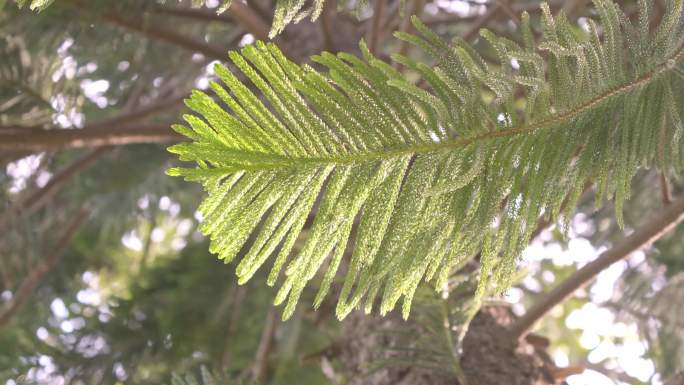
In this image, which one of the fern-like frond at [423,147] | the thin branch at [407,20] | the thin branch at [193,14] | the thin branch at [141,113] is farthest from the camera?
the thin branch at [193,14]

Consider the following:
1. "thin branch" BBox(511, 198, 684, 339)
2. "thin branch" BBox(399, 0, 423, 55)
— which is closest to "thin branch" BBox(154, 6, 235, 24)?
"thin branch" BBox(399, 0, 423, 55)

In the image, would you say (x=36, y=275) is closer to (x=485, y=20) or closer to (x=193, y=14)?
(x=193, y=14)

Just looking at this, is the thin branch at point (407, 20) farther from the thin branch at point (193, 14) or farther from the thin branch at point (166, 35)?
the thin branch at point (193, 14)

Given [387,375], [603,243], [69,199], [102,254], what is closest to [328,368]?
[387,375]

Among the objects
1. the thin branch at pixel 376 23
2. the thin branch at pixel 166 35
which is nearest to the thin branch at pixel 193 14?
the thin branch at pixel 166 35

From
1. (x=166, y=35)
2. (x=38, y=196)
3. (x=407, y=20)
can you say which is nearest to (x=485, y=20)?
(x=407, y=20)

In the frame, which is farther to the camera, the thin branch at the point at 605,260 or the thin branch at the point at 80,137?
the thin branch at the point at 80,137
